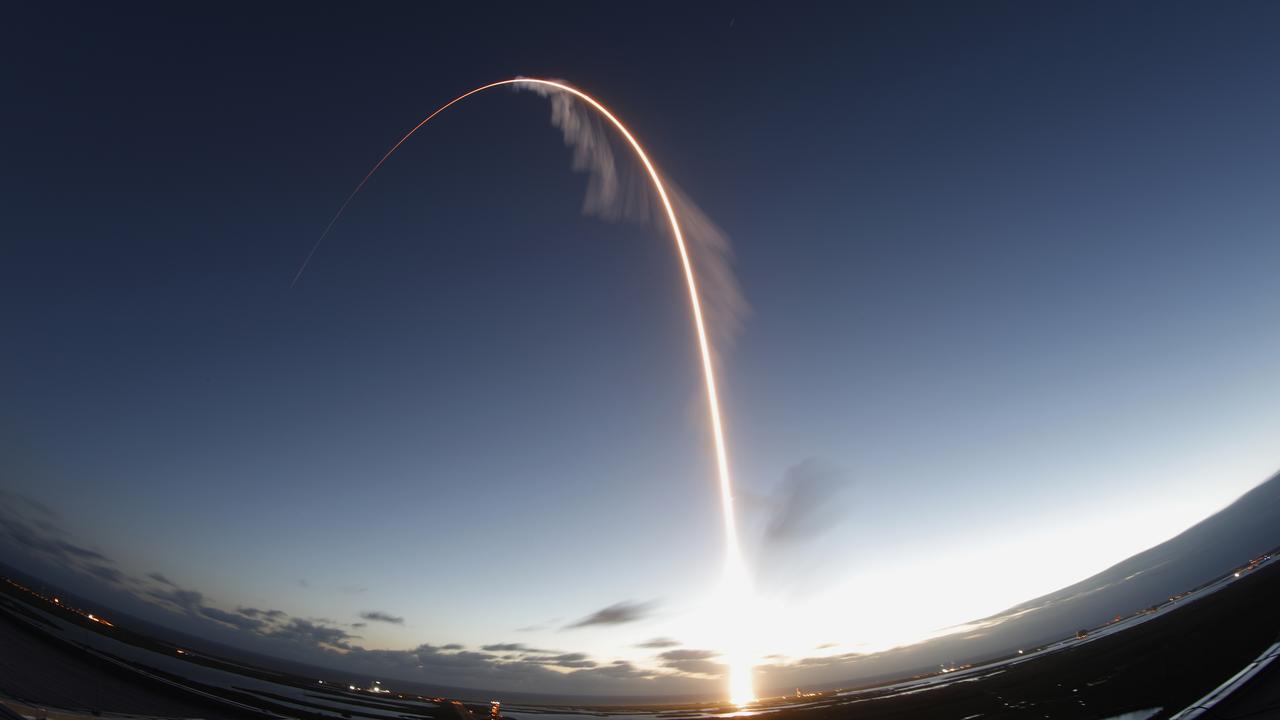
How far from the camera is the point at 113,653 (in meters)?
40.6

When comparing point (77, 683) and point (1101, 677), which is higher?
point (77, 683)

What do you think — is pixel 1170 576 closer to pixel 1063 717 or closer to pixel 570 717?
pixel 1063 717

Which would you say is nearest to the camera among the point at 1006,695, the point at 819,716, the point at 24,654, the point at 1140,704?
the point at 1140,704

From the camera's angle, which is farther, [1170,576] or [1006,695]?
[1170,576]

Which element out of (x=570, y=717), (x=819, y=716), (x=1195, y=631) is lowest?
(x=570, y=717)

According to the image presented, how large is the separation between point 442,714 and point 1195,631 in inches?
2556

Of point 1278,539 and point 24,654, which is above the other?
point 24,654

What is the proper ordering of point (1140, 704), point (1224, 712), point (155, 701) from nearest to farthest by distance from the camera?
1. point (1224, 712)
2. point (1140, 704)
3. point (155, 701)

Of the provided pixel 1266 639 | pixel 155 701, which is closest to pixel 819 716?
pixel 1266 639

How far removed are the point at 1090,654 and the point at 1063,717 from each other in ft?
88.1

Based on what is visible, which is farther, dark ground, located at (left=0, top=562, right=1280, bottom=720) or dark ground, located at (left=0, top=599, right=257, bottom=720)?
dark ground, located at (left=0, top=599, right=257, bottom=720)

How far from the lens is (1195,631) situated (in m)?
30.0

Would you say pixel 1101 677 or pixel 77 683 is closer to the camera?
pixel 77 683

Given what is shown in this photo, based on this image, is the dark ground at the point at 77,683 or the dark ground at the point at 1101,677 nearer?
the dark ground at the point at 1101,677
